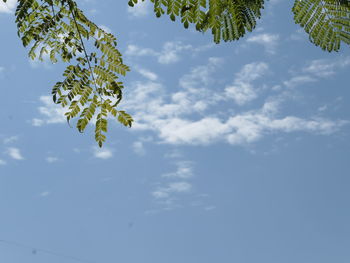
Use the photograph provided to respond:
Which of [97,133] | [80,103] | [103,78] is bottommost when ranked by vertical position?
[97,133]

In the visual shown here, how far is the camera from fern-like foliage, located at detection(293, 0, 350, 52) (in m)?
4.11

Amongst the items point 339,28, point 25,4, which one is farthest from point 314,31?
point 25,4

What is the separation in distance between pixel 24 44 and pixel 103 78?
1.14 meters

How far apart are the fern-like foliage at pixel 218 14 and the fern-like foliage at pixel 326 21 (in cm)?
60

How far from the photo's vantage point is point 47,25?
19.1 ft

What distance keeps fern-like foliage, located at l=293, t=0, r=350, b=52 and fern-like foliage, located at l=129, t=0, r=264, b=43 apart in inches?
23.8

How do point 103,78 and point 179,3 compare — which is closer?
point 179,3

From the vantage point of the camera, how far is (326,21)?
4.16 metres

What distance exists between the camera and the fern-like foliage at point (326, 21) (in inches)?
162

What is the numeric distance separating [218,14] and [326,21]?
1.05 m

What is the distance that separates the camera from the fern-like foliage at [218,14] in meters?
4.32

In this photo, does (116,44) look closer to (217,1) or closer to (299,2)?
(217,1)

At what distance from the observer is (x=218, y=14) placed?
4.50 metres

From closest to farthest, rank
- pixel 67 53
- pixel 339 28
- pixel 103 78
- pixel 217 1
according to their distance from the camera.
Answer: pixel 339 28, pixel 217 1, pixel 103 78, pixel 67 53
